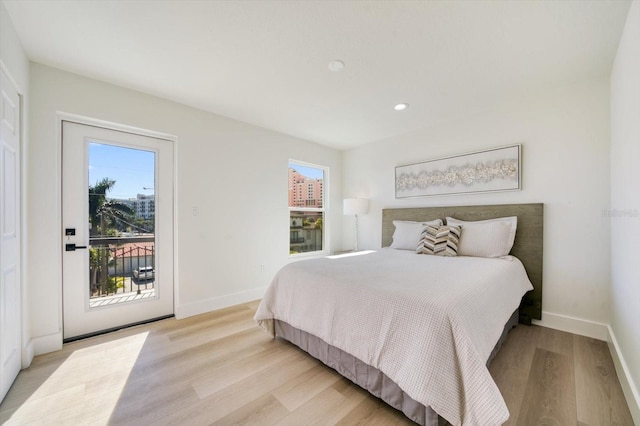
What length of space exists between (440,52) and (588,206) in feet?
6.57

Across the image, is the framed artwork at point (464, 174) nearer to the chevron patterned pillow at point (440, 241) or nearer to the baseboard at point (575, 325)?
the chevron patterned pillow at point (440, 241)

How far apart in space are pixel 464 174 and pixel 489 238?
90 cm

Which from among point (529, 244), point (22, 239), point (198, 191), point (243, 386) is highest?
point (198, 191)

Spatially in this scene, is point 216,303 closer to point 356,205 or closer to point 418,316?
point 356,205

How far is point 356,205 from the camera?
4.12 meters

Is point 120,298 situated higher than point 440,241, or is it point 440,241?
point 440,241

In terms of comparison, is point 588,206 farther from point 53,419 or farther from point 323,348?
point 53,419

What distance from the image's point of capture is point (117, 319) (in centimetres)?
254

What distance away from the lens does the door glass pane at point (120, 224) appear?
245 cm

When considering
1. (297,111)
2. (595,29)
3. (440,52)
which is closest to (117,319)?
(297,111)

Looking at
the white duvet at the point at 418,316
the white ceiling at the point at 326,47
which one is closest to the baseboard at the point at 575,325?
the white duvet at the point at 418,316

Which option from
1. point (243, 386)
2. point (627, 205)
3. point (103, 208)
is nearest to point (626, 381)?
point (627, 205)

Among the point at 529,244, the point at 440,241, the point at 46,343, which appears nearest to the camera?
the point at 46,343

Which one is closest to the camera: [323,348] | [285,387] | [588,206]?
[285,387]
